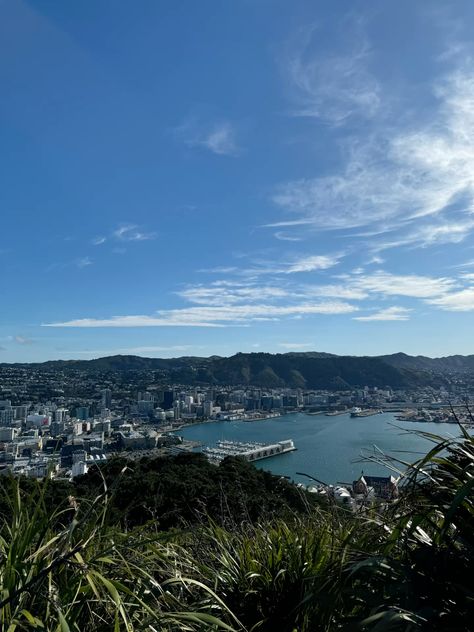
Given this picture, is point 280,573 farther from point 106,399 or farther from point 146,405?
point 106,399

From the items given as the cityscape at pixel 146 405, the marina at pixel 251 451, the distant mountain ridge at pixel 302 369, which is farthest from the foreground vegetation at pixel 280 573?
the distant mountain ridge at pixel 302 369

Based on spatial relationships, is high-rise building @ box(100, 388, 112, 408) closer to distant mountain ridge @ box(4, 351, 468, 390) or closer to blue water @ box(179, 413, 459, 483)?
blue water @ box(179, 413, 459, 483)

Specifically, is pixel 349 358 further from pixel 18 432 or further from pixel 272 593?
pixel 272 593

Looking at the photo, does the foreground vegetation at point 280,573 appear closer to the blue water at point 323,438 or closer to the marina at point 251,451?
the blue water at point 323,438

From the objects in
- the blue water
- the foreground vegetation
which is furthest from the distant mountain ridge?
the foreground vegetation

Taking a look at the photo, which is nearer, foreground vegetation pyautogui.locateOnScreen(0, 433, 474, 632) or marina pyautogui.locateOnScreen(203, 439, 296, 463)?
foreground vegetation pyautogui.locateOnScreen(0, 433, 474, 632)

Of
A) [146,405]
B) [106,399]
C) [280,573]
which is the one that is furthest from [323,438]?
[106,399]

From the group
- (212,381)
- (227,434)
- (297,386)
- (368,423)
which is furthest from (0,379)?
(368,423)
